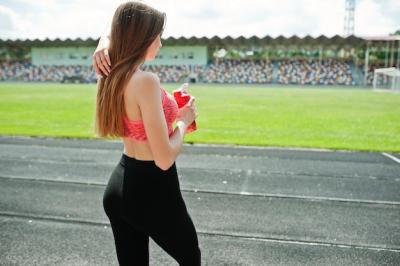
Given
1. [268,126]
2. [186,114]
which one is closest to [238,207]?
[186,114]

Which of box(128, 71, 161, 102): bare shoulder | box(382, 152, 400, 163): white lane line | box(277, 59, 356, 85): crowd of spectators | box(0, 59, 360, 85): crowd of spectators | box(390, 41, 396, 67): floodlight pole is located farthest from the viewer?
box(0, 59, 360, 85): crowd of spectators

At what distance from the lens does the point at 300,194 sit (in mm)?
6039

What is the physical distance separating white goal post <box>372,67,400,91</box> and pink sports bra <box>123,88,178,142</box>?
40.8 m

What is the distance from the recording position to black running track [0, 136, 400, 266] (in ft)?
13.0

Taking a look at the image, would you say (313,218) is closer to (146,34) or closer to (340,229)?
(340,229)

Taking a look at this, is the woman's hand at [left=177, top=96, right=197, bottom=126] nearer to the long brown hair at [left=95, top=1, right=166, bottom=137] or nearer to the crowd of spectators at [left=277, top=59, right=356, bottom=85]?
the long brown hair at [left=95, top=1, right=166, bottom=137]

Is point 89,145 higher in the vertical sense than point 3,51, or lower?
lower

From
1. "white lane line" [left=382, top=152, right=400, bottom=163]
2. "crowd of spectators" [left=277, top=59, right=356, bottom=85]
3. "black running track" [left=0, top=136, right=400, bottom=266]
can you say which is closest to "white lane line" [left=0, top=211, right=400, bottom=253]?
"black running track" [left=0, top=136, right=400, bottom=266]

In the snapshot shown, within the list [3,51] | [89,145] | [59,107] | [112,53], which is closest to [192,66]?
[3,51]

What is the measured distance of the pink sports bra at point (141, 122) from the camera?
1915 mm

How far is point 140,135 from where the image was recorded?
1.93 metres

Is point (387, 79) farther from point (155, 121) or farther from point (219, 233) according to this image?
point (155, 121)

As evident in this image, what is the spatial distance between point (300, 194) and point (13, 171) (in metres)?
5.31

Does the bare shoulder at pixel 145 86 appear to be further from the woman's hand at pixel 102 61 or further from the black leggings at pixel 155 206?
the black leggings at pixel 155 206
